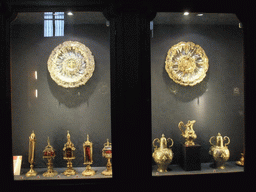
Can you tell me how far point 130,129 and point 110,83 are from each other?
349mm

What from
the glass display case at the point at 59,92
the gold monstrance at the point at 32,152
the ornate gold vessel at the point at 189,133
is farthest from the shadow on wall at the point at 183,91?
the gold monstrance at the point at 32,152

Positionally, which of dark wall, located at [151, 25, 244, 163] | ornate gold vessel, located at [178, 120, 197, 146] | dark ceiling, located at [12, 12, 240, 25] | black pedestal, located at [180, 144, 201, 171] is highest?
dark ceiling, located at [12, 12, 240, 25]

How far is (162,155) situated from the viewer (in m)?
1.81

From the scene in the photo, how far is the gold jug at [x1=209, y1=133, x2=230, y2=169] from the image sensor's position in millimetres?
1833

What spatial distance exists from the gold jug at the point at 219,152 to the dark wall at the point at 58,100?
2.77 feet

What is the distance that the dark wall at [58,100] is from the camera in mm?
1740

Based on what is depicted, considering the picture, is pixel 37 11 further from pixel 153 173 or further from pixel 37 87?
pixel 153 173

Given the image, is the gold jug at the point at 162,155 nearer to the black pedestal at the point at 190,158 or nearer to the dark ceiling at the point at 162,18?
the black pedestal at the point at 190,158

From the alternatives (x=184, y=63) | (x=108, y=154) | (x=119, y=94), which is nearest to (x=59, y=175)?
(x=108, y=154)

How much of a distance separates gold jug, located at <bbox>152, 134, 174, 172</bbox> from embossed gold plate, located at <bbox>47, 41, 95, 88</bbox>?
74 centimetres

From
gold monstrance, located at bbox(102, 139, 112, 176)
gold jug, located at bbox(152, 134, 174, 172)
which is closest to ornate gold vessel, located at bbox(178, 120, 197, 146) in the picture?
gold jug, located at bbox(152, 134, 174, 172)

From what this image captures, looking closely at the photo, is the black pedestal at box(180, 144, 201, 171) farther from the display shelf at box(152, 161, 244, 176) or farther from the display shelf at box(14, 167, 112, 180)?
the display shelf at box(14, 167, 112, 180)

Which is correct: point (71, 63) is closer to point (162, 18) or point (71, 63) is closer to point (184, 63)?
point (162, 18)

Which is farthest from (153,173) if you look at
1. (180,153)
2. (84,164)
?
(84,164)
